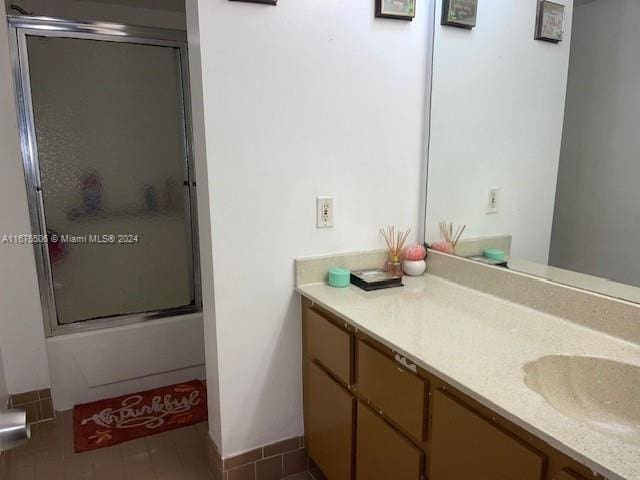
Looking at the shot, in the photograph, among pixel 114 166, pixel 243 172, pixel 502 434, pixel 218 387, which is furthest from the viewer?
pixel 114 166

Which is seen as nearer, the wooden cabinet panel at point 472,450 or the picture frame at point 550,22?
the wooden cabinet panel at point 472,450

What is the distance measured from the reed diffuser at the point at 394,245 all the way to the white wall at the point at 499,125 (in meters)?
0.12

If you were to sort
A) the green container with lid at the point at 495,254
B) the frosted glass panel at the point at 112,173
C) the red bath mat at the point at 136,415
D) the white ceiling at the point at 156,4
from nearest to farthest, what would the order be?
the green container with lid at the point at 495,254 → the red bath mat at the point at 136,415 → the frosted glass panel at the point at 112,173 → the white ceiling at the point at 156,4

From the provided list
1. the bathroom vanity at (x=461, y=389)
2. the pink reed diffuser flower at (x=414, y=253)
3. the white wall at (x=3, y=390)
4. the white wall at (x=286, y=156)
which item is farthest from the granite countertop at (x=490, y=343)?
the white wall at (x=3, y=390)

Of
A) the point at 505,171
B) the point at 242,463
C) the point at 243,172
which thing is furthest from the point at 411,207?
the point at 242,463

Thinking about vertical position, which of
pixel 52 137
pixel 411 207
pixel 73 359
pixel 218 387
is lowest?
pixel 73 359

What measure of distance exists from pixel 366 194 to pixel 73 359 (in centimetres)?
179

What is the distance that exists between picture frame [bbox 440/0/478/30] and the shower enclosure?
4.78 feet

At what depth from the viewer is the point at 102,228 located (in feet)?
8.08

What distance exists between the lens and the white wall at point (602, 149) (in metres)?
1.24

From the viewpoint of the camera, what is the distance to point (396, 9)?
5.58 feet

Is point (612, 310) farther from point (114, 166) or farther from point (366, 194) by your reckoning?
point (114, 166)

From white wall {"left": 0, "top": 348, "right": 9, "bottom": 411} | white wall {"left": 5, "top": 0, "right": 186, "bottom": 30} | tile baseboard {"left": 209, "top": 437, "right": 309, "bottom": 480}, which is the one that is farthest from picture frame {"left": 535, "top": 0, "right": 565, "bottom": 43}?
white wall {"left": 0, "top": 348, "right": 9, "bottom": 411}

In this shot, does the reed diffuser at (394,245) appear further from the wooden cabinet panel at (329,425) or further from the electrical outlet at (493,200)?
the wooden cabinet panel at (329,425)
